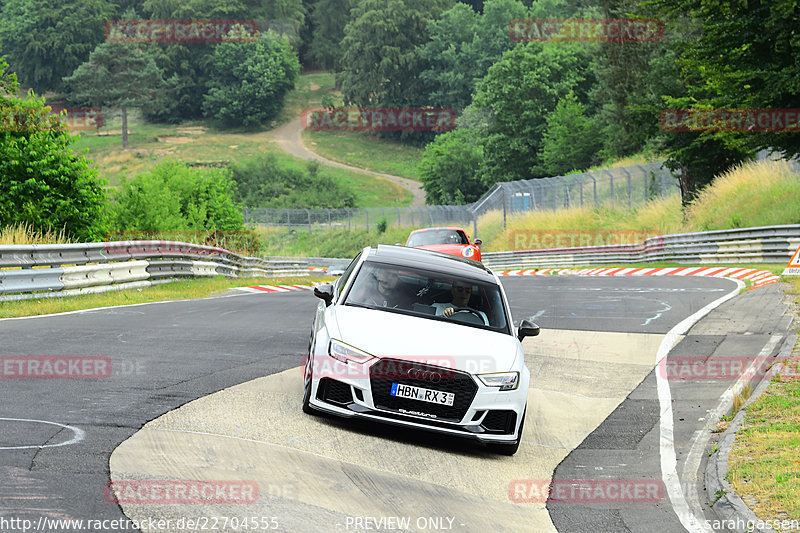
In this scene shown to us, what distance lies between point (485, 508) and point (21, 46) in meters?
169

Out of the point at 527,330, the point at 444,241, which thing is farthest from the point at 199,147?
the point at 527,330

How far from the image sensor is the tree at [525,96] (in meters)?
84.5

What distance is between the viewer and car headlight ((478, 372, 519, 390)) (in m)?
7.79

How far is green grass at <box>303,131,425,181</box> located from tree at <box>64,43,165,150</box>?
79.7 ft

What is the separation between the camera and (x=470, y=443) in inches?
329

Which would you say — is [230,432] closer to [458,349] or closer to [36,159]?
[458,349]

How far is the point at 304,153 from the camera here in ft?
438

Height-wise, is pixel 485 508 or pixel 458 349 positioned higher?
pixel 458 349

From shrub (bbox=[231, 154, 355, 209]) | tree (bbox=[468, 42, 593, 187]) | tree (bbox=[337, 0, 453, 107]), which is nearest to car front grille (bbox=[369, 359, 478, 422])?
tree (bbox=[468, 42, 593, 187])

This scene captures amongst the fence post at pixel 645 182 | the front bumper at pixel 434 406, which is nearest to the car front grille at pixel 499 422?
the front bumper at pixel 434 406

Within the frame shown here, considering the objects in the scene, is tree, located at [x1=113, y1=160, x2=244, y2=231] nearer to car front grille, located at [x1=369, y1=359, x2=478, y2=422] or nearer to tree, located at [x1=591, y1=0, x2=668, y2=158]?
tree, located at [x1=591, y1=0, x2=668, y2=158]

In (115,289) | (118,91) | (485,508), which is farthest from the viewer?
(118,91)

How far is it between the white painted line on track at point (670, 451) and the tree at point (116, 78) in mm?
125870

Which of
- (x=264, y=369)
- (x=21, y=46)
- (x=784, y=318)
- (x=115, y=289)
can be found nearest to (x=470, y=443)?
(x=264, y=369)
